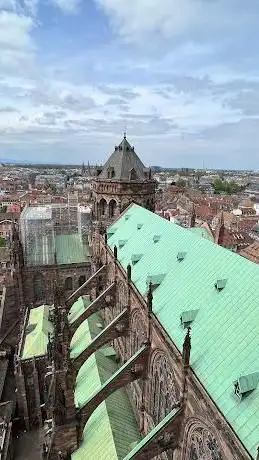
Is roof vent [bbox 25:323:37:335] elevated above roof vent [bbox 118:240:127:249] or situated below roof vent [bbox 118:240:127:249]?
below

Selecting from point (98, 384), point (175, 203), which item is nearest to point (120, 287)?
point (98, 384)

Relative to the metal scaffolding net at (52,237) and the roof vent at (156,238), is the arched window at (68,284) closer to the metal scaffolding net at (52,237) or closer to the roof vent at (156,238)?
the metal scaffolding net at (52,237)

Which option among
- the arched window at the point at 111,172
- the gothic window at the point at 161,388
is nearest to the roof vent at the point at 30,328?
the gothic window at the point at 161,388

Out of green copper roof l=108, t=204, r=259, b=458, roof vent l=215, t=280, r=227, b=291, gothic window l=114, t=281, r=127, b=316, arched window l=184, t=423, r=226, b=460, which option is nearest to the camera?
green copper roof l=108, t=204, r=259, b=458

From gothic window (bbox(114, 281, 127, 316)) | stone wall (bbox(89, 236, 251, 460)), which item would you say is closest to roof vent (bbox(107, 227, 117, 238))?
stone wall (bbox(89, 236, 251, 460))

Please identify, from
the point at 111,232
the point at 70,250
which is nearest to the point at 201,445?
the point at 111,232

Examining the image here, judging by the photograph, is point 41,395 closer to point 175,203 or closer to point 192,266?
point 192,266

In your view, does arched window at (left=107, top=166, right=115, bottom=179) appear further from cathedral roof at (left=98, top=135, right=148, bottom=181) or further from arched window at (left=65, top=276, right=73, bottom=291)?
arched window at (left=65, top=276, right=73, bottom=291)
